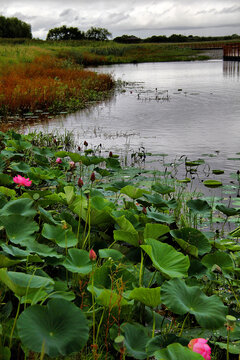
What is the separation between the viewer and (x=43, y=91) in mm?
8664

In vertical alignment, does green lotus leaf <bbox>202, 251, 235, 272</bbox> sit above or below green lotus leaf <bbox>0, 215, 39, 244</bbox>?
below

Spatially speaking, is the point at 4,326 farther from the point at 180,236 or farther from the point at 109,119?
the point at 109,119

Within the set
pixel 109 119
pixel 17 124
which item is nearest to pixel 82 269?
pixel 17 124

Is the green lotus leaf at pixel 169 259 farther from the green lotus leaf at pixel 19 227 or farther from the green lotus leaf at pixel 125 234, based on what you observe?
the green lotus leaf at pixel 19 227

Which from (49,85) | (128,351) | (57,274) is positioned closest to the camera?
(128,351)

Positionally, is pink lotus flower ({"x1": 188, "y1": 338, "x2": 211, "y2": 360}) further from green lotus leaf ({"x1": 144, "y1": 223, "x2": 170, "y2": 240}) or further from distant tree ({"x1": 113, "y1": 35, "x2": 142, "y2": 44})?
distant tree ({"x1": 113, "y1": 35, "x2": 142, "y2": 44})

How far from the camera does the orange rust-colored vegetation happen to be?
8.00 m

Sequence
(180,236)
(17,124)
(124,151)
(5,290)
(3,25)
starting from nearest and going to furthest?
(5,290) → (180,236) → (124,151) → (17,124) → (3,25)

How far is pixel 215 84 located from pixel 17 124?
28.3ft

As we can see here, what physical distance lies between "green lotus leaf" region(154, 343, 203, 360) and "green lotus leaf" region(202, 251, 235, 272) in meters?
0.88

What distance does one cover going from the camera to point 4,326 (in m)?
1.31

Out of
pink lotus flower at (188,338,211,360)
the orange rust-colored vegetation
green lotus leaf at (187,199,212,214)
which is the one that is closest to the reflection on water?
the orange rust-colored vegetation

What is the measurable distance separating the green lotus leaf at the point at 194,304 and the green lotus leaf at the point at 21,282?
384 millimetres

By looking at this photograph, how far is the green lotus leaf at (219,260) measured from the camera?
6.34 feet
